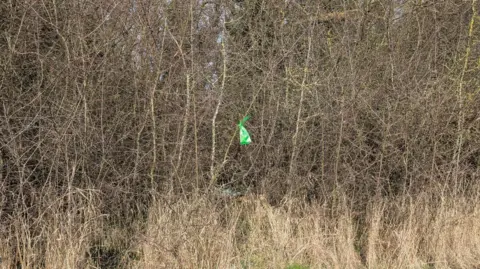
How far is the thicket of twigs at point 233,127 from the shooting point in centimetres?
377

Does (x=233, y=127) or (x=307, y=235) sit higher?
(x=233, y=127)

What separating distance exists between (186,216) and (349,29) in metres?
3.26

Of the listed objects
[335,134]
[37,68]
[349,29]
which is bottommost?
[335,134]

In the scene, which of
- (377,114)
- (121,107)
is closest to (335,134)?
(377,114)

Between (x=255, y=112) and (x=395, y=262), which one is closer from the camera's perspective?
(x=395, y=262)

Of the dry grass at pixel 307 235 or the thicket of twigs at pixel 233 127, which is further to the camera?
the thicket of twigs at pixel 233 127

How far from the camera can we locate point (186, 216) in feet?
12.0

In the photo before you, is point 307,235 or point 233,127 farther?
point 233,127

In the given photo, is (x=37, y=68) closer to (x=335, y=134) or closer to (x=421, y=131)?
(x=335, y=134)

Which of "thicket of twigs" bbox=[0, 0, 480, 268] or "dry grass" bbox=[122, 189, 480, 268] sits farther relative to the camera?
"thicket of twigs" bbox=[0, 0, 480, 268]

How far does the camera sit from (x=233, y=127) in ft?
18.0

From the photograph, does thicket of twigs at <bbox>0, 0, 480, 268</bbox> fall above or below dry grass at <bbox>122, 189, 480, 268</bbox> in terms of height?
above

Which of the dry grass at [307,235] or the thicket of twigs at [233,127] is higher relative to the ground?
the thicket of twigs at [233,127]

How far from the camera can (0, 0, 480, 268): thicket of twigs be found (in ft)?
12.4
